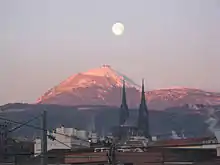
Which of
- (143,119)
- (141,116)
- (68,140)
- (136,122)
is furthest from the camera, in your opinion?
(136,122)

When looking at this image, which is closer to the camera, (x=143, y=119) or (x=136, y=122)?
(x=143, y=119)

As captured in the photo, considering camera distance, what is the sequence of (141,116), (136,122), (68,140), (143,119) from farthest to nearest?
(136,122), (141,116), (143,119), (68,140)

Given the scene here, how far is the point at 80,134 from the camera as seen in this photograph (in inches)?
2176

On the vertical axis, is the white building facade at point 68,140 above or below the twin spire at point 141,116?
below

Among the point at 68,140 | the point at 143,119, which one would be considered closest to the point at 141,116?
the point at 143,119

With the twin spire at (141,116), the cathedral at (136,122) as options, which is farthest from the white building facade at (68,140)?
the twin spire at (141,116)

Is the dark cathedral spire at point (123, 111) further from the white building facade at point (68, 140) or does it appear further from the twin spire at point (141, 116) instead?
the white building facade at point (68, 140)

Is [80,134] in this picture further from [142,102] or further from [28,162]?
[28,162]

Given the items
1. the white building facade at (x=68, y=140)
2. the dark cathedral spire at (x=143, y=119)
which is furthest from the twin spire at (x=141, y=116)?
the white building facade at (x=68, y=140)

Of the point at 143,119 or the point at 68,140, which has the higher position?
the point at 143,119

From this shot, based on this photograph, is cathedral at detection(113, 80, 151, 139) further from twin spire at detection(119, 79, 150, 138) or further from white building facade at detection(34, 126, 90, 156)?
white building facade at detection(34, 126, 90, 156)

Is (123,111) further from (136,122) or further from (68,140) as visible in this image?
(68,140)

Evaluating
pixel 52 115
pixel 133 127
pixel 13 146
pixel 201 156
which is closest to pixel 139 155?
pixel 201 156

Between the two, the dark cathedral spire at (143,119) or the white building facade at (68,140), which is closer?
the white building facade at (68,140)
